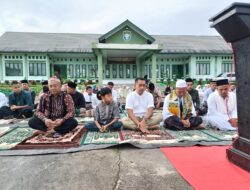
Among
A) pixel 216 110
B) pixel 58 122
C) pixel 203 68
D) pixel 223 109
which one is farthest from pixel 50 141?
pixel 203 68

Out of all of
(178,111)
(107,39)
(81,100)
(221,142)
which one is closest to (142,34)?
(107,39)

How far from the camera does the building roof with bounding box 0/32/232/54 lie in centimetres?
2019

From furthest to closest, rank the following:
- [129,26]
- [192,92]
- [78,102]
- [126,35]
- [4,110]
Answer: [126,35] < [129,26] < [78,102] < [4,110] < [192,92]

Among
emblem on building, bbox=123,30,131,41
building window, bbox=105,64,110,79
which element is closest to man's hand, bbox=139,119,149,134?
emblem on building, bbox=123,30,131,41

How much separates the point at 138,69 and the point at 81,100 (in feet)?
49.1

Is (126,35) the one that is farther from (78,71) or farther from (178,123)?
(178,123)

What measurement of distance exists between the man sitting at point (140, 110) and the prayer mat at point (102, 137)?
382 millimetres

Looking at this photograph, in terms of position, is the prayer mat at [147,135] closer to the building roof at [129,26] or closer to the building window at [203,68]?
the building roof at [129,26]

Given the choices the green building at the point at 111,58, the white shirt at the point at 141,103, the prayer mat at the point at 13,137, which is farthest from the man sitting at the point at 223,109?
the green building at the point at 111,58

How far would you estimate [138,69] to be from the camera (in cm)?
2147

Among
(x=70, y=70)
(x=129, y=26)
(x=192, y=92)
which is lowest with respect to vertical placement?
(x=192, y=92)

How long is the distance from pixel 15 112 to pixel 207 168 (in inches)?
232

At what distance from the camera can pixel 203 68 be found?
2188cm

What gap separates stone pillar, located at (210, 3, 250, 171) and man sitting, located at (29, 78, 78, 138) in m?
2.81
